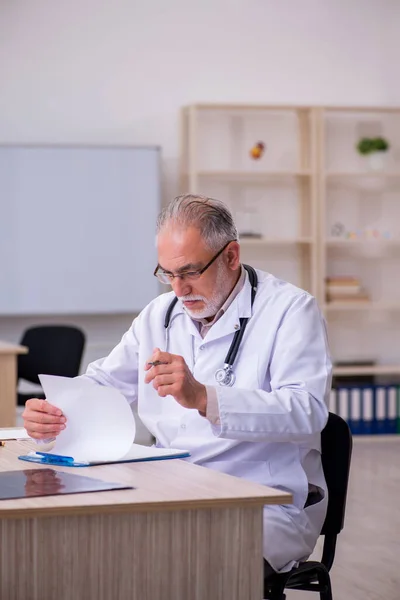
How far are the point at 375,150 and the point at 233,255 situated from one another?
496 centimetres

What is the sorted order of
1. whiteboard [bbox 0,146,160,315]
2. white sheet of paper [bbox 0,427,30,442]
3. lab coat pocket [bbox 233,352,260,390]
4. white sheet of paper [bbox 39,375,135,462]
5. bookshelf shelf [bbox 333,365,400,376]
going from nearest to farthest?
white sheet of paper [bbox 39,375,135,462] → lab coat pocket [bbox 233,352,260,390] → white sheet of paper [bbox 0,427,30,442] → whiteboard [bbox 0,146,160,315] → bookshelf shelf [bbox 333,365,400,376]

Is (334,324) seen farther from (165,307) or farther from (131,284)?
(165,307)

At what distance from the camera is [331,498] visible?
2293 mm

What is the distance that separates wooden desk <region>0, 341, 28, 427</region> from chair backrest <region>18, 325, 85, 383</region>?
55 centimetres

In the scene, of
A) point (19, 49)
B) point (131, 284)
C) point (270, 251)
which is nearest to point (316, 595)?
point (131, 284)

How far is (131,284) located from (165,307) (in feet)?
13.8

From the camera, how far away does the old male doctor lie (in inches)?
82.3

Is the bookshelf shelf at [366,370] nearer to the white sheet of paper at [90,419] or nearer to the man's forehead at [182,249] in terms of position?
the man's forehead at [182,249]

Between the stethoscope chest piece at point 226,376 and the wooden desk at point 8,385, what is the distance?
9.37 ft

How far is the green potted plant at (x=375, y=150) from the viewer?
7070 mm

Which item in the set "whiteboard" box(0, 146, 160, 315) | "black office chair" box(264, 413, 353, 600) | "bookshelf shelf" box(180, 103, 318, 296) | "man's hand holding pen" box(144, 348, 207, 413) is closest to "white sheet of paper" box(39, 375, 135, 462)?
"man's hand holding pen" box(144, 348, 207, 413)

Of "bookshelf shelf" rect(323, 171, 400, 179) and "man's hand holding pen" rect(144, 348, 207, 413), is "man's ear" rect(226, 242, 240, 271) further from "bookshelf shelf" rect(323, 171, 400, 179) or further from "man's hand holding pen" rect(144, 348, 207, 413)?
"bookshelf shelf" rect(323, 171, 400, 179)

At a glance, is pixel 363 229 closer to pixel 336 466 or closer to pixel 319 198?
pixel 319 198

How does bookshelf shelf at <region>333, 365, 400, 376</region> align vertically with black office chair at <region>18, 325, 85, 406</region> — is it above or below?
below
